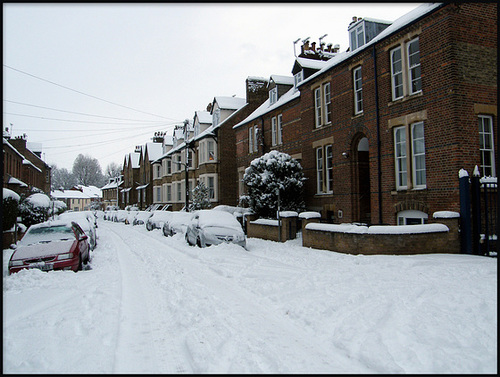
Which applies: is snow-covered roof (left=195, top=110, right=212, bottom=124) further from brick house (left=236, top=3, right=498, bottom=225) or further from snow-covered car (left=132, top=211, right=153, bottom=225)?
brick house (left=236, top=3, right=498, bottom=225)

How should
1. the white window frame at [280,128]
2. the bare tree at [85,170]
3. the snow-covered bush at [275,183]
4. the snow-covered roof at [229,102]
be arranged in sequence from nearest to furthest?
1. the snow-covered bush at [275,183]
2. the white window frame at [280,128]
3. the snow-covered roof at [229,102]
4. the bare tree at [85,170]

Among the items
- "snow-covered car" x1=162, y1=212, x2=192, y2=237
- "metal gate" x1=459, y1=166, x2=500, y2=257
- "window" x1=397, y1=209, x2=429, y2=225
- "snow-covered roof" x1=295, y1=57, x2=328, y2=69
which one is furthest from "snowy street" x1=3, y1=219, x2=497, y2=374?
"snow-covered roof" x1=295, y1=57, x2=328, y2=69

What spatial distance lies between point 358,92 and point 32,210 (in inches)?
770

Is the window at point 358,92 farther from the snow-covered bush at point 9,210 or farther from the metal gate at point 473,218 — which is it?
the snow-covered bush at point 9,210

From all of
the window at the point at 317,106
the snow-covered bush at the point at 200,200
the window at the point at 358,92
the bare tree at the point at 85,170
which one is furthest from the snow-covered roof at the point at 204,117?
the bare tree at the point at 85,170

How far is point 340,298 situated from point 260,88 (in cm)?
2815

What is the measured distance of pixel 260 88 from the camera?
32625mm

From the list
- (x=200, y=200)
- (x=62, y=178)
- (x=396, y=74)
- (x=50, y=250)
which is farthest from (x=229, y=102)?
(x=62, y=178)

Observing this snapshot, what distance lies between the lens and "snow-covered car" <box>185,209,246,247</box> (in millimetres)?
14492

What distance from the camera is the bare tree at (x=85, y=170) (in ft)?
378

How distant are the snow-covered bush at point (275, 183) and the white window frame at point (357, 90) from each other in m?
4.11

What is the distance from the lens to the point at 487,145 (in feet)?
39.0

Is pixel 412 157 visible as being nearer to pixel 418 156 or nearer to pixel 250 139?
pixel 418 156

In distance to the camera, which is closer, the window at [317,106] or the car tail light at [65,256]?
the car tail light at [65,256]
